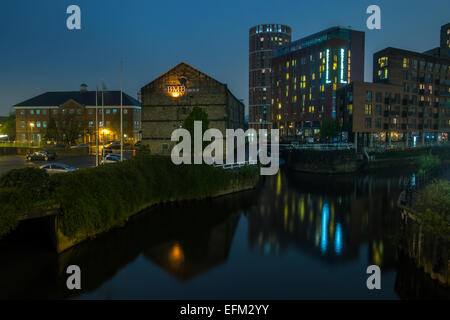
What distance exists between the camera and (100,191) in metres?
18.7

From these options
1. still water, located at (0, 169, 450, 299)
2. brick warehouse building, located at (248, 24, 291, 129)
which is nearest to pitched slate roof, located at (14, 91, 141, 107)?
still water, located at (0, 169, 450, 299)

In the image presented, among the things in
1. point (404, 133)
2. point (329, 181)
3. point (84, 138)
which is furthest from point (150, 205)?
point (404, 133)

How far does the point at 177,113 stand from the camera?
1818 inches

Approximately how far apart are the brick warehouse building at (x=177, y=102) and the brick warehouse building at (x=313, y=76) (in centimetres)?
5553

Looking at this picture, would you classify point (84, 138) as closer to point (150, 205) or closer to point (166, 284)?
point (150, 205)

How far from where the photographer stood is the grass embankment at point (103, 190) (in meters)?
14.9

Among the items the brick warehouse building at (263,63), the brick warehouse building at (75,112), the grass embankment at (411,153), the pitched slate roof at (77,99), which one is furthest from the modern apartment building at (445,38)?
the pitched slate roof at (77,99)

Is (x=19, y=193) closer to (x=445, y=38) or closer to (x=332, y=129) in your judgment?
(x=332, y=129)

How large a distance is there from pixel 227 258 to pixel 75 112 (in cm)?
6919

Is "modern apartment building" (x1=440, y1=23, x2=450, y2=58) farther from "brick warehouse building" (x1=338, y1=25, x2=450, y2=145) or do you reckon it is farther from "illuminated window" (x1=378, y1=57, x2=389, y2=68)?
"illuminated window" (x1=378, y1=57, x2=389, y2=68)

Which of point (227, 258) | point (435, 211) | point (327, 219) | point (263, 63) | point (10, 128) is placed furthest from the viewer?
point (263, 63)

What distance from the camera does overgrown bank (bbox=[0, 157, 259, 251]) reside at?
14875 mm

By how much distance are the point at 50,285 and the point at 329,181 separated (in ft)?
128

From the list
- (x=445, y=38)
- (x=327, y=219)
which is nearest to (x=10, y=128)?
(x=327, y=219)
